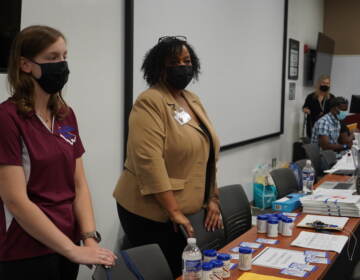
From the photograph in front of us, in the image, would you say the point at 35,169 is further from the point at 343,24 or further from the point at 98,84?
the point at 343,24

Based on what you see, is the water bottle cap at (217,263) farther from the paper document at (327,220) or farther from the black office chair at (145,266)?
the paper document at (327,220)

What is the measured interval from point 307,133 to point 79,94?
5.36 meters

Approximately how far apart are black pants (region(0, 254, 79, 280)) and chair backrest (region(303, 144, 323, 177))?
3.56 m

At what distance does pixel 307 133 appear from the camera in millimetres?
7508

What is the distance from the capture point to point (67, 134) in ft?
→ 5.68

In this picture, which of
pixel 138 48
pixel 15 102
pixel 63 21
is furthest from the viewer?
pixel 138 48

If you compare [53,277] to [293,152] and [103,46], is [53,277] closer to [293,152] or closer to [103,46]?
[103,46]

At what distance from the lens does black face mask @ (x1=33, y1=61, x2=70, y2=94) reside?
1.63 metres

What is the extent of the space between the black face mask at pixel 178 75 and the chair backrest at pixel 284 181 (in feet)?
4.32

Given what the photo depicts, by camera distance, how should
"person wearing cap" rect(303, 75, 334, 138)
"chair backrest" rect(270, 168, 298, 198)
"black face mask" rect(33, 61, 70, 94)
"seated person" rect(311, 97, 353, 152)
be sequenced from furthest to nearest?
"person wearing cap" rect(303, 75, 334, 138), "seated person" rect(311, 97, 353, 152), "chair backrest" rect(270, 168, 298, 198), "black face mask" rect(33, 61, 70, 94)

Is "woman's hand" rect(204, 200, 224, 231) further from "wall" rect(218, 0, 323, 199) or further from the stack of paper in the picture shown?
"wall" rect(218, 0, 323, 199)

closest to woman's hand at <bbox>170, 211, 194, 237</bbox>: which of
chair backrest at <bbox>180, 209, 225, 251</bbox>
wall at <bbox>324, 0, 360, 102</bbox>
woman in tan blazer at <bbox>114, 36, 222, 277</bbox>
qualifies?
woman in tan blazer at <bbox>114, 36, 222, 277</bbox>

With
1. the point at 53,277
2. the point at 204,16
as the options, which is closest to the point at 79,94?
the point at 53,277

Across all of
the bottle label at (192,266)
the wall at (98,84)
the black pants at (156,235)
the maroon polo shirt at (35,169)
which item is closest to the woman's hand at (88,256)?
the maroon polo shirt at (35,169)
